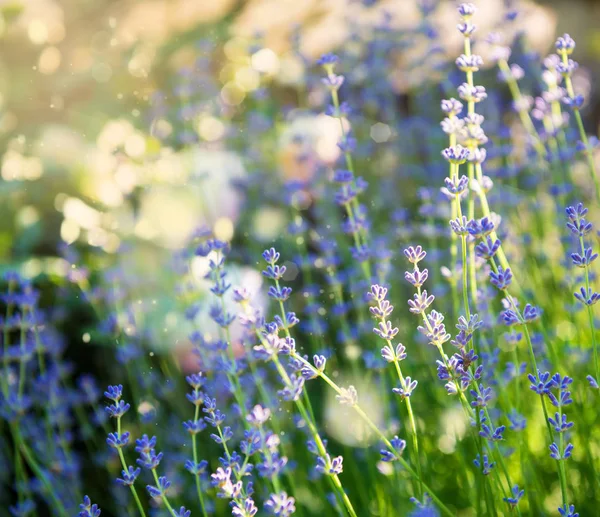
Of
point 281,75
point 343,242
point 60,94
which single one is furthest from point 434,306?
point 60,94

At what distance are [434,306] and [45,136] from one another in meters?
1.62

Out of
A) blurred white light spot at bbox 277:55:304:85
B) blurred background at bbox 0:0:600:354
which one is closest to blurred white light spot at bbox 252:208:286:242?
blurred background at bbox 0:0:600:354

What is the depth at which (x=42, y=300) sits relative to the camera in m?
2.68

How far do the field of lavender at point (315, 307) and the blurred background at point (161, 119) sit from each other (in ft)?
0.06

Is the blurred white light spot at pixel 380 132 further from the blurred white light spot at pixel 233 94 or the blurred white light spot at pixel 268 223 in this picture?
the blurred white light spot at pixel 268 223

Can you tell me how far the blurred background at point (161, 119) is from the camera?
8.04 ft

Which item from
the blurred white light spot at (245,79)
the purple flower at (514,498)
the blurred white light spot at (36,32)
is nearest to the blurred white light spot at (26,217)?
the blurred white light spot at (36,32)

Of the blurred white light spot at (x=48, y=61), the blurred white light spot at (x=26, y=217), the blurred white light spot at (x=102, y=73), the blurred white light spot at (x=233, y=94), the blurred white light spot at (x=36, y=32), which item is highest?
the blurred white light spot at (x=36, y=32)

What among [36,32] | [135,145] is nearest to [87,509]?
[135,145]

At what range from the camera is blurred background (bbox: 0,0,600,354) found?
96.5 inches

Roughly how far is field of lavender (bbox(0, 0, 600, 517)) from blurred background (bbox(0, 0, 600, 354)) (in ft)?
0.06

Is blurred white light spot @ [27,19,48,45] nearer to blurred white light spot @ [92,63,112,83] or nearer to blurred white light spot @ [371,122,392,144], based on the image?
blurred white light spot @ [92,63,112,83]

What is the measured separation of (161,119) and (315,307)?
1220 mm

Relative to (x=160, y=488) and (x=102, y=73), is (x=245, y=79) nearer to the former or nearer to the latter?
(x=102, y=73)
